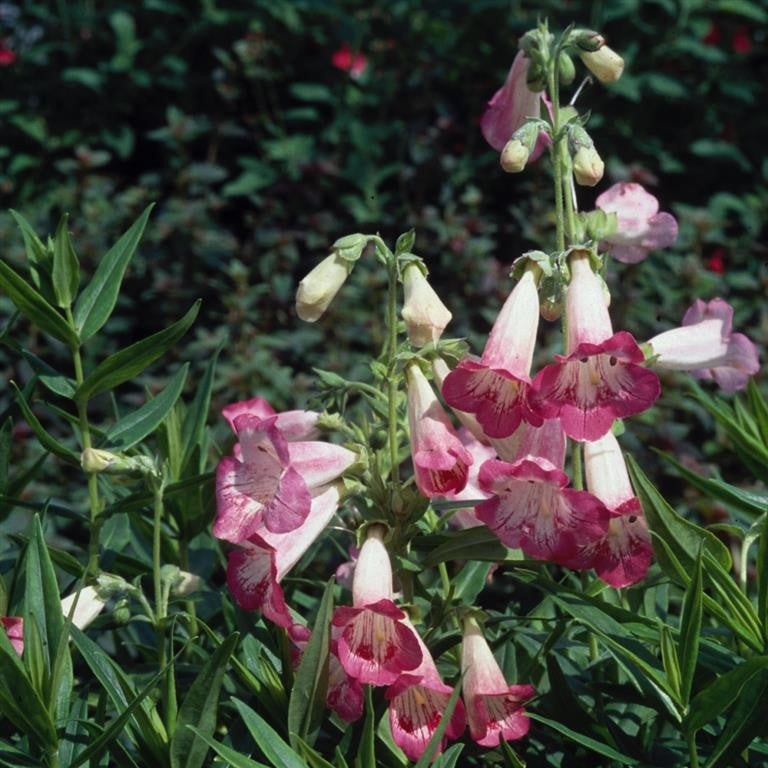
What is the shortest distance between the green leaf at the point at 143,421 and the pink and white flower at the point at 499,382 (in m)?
0.44

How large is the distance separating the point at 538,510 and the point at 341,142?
11.4ft

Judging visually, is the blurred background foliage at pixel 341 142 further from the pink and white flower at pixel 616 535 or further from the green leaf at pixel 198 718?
the green leaf at pixel 198 718

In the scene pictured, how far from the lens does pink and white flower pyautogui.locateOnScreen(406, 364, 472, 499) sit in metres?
1.45

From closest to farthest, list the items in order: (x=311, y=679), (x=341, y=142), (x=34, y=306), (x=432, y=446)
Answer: (x=311, y=679) < (x=432, y=446) < (x=34, y=306) < (x=341, y=142)

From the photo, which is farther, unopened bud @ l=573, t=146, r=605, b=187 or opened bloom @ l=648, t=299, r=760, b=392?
opened bloom @ l=648, t=299, r=760, b=392

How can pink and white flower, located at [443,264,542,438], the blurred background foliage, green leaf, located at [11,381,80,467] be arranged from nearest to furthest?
pink and white flower, located at [443,264,542,438] < green leaf, located at [11,381,80,467] < the blurred background foliage

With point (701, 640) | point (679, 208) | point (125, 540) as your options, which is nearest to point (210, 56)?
point (679, 208)

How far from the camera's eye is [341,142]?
15.5 feet

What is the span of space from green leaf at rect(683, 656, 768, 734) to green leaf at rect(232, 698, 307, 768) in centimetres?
39

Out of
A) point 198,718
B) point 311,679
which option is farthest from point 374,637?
point 198,718

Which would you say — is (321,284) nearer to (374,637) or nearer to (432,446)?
(432,446)

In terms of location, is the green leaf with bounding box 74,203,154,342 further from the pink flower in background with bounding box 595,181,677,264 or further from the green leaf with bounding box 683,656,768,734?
the green leaf with bounding box 683,656,768,734

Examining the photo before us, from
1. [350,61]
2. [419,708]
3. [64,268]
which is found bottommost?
[350,61]

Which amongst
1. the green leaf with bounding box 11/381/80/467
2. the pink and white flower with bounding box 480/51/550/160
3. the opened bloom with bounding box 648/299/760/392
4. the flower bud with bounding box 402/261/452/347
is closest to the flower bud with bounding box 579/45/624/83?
the pink and white flower with bounding box 480/51/550/160
